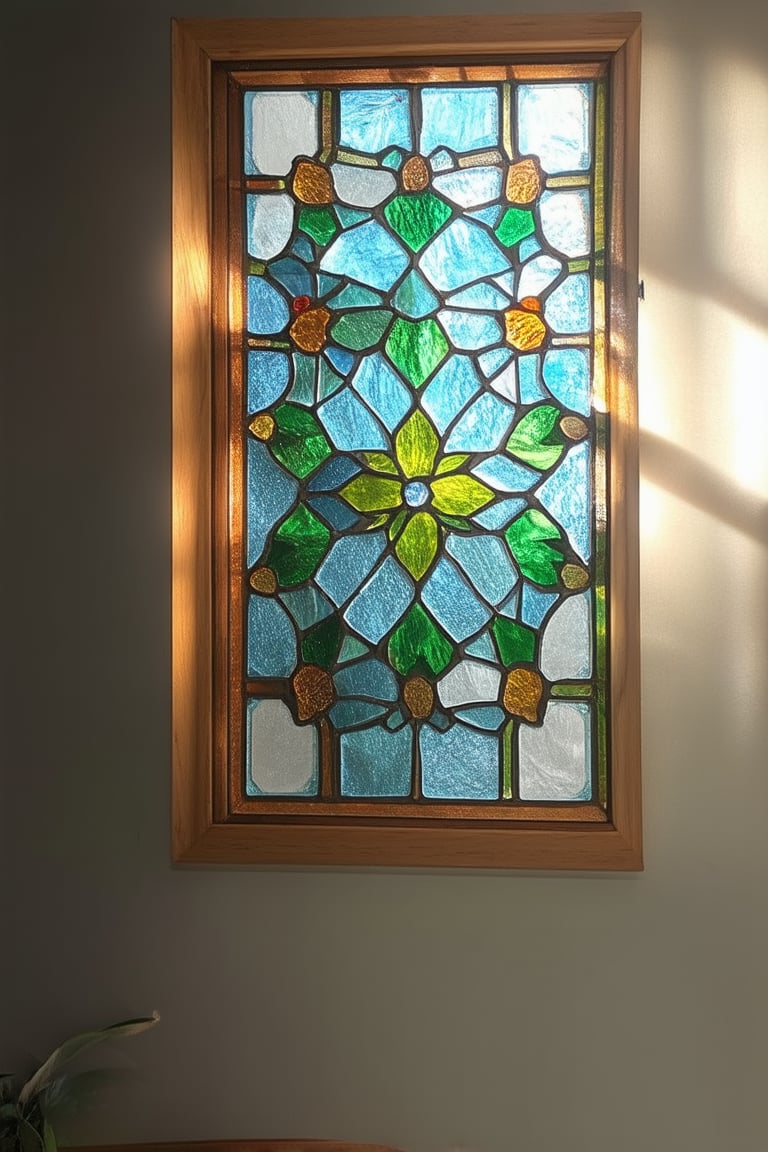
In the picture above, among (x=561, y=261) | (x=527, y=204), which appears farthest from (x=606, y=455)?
(x=527, y=204)

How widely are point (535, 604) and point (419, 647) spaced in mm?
203

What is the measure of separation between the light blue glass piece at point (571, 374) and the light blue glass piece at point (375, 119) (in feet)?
1.40

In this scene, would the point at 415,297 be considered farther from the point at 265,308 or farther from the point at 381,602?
the point at 381,602

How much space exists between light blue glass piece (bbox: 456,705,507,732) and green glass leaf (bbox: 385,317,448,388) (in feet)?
1.78

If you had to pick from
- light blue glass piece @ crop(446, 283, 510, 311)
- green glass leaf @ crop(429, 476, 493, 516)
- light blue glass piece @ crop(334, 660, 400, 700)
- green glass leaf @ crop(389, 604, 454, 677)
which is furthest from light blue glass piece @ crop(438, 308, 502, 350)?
light blue glass piece @ crop(334, 660, 400, 700)

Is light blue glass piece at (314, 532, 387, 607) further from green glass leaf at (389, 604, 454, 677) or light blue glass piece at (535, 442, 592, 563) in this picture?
light blue glass piece at (535, 442, 592, 563)

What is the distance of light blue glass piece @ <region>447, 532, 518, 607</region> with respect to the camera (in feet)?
5.48

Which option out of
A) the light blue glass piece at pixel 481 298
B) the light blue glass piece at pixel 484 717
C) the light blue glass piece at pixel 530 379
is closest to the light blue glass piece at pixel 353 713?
the light blue glass piece at pixel 484 717

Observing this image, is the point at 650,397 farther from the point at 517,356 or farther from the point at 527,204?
the point at 527,204

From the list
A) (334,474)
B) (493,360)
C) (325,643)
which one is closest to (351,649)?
(325,643)

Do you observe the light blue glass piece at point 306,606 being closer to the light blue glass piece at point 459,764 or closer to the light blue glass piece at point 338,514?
the light blue glass piece at point 338,514

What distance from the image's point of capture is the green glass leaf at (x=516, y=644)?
5.46ft

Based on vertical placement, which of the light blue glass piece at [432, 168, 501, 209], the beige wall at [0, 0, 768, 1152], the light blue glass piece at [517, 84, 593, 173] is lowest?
the beige wall at [0, 0, 768, 1152]

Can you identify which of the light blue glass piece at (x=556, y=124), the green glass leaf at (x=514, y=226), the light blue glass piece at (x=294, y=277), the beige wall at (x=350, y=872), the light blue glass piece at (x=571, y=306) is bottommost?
the beige wall at (x=350, y=872)
